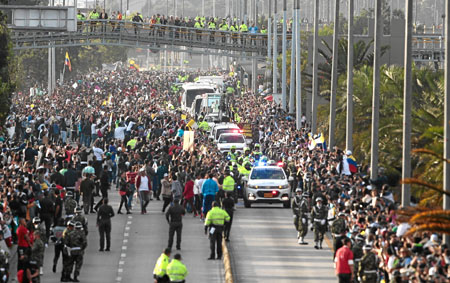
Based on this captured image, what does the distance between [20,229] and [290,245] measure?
810cm

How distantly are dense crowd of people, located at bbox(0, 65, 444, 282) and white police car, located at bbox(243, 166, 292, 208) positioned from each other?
52 cm

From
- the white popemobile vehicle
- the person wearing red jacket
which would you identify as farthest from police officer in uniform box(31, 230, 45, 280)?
the white popemobile vehicle

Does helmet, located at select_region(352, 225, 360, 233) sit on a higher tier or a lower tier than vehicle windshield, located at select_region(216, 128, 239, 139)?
higher

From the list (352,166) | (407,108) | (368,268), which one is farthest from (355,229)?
(352,166)

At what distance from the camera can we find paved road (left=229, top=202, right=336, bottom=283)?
30.6 metres

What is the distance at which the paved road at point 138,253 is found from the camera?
30.7 m

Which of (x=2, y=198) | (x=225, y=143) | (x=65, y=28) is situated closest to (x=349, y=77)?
(x=225, y=143)

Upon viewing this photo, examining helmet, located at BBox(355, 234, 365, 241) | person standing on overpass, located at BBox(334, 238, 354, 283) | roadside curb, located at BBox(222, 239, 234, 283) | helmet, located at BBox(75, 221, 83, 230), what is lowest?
roadside curb, located at BBox(222, 239, 234, 283)

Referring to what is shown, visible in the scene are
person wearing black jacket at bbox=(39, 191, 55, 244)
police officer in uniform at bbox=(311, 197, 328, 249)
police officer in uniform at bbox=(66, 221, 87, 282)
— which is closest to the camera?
police officer in uniform at bbox=(66, 221, 87, 282)

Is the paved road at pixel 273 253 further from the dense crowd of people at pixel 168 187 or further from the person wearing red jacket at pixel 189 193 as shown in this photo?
the person wearing red jacket at pixel 189 193

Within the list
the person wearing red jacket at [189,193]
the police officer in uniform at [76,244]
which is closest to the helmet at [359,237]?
the police officer in uniform at [76,244]

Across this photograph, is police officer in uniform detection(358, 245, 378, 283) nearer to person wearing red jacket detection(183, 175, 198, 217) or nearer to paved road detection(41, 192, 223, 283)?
paved road detection(41, 192, 223, 283)

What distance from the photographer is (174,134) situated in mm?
59250

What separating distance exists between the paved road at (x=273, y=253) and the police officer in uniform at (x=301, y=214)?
306 mm
